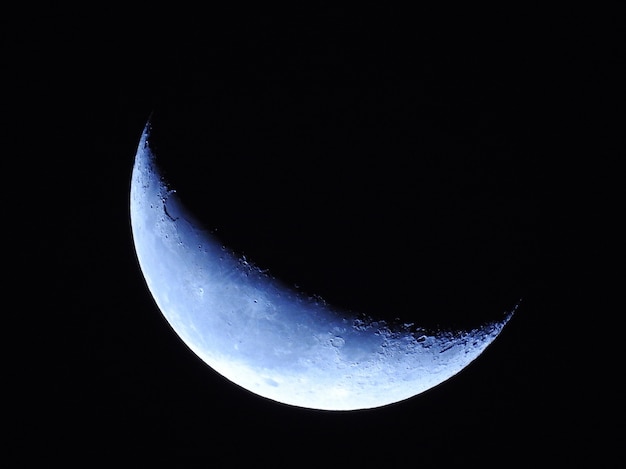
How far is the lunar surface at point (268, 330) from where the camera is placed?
8.76 ft

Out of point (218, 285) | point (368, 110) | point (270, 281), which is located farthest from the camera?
point (218, 285)

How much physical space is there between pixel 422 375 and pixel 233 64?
→ 2.21m

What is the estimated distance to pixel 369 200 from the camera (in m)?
Answer: 2.38

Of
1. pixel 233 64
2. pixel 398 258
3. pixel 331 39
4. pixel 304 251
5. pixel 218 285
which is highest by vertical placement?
pixel 331 39

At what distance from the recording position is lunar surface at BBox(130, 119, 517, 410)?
8.76 feet

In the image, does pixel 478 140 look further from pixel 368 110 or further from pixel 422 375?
pixel 422 375

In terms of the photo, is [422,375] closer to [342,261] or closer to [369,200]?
[342,261]

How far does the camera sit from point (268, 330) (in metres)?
2.75

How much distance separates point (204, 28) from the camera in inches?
102

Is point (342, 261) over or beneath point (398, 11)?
beneath

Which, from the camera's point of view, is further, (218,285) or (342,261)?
(218,285)

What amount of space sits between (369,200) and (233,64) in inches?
39.1

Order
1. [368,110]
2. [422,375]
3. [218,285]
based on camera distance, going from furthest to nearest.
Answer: [422,375] < [218,285] < [368,110]

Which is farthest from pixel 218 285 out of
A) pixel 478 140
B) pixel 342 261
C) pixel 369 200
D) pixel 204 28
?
pixel 478 140
